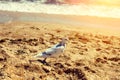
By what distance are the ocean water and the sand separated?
4094mm

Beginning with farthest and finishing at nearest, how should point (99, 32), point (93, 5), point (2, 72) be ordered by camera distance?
1. point (93, 5)
2. point (99, 32)
3. point (2, 72)

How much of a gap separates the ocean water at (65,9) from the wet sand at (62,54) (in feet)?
10.00

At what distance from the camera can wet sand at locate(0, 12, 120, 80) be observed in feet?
28.6

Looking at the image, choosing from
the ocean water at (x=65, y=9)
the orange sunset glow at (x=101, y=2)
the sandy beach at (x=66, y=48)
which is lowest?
the ocean water at (x=65, y=9)

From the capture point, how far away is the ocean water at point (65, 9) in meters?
18.1

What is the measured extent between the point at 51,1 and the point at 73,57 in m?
11.4

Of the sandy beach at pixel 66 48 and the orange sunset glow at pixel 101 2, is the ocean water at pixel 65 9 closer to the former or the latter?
the orange sunset glow at pixel 101 2

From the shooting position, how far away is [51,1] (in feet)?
68.9

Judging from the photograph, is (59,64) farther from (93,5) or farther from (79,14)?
(93,5)

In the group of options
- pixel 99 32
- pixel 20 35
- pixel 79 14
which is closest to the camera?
pixel 20 35

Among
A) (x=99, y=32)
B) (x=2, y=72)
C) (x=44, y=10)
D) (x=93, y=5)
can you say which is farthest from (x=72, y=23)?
(x=2, y=72)

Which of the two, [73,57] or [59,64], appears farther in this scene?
[73,57]

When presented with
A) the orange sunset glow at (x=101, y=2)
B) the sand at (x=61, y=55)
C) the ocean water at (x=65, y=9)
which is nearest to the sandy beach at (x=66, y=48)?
the sand at (x=61, y=55)

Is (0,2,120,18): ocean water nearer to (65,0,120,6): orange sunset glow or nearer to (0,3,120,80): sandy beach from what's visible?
(65,0,120,6): orange sunset glow
